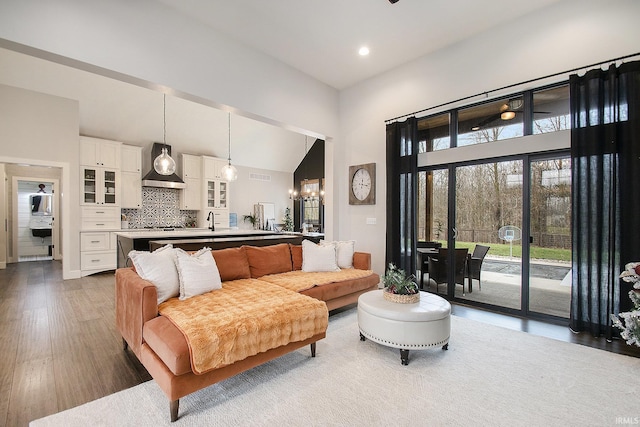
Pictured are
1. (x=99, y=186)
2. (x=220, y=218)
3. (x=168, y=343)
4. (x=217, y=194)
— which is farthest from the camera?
(x=220, y=218)

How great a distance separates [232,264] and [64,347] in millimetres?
1673

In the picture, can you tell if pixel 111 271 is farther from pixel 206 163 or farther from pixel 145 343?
pixel 145 343

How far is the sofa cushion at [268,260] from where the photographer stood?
355cm

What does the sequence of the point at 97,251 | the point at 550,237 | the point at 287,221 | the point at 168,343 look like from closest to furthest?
the point at 168,343, the point at 550,237, the point at 97,251, the point at 287,221

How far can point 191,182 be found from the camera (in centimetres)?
783

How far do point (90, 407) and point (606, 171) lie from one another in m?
4.79

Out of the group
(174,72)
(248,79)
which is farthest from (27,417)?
(248,79)

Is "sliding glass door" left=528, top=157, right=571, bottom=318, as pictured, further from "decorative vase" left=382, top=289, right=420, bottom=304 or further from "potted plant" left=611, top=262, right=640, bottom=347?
"decorative vase" left=382, top=289, right=420, bottom=304

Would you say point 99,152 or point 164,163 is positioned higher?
point 99,152

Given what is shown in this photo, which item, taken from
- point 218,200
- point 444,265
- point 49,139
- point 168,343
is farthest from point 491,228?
point 49,139

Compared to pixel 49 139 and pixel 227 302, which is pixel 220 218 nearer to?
pixel 49 139

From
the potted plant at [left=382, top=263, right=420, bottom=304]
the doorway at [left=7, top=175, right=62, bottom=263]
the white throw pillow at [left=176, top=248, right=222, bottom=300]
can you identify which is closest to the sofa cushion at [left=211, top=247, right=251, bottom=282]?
the white throw pillow at [left=176, top=248, right=222, bottom=300]

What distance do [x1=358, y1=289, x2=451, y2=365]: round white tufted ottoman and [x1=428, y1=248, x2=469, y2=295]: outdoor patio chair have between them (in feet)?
5.84

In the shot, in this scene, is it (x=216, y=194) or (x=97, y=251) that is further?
(x=216, y=194)
